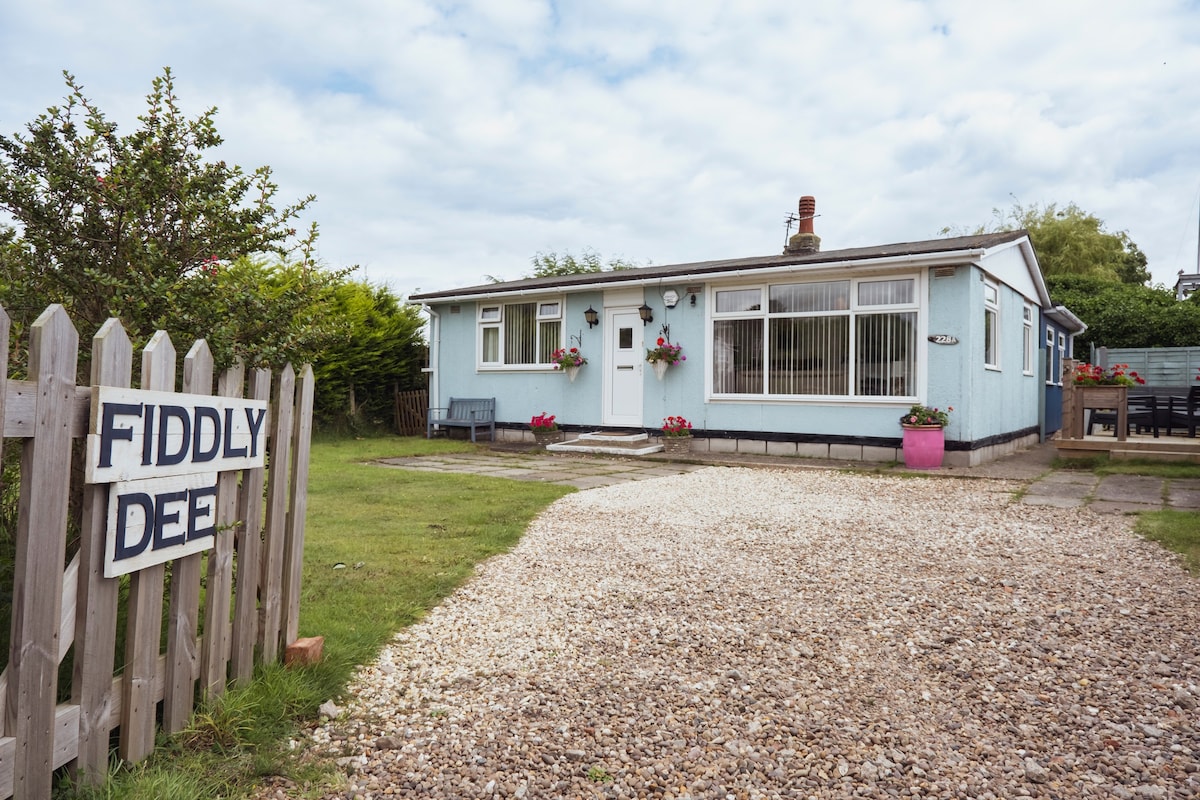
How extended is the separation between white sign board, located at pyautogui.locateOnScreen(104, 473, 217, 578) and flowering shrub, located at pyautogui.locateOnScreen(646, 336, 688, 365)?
9.25 meters

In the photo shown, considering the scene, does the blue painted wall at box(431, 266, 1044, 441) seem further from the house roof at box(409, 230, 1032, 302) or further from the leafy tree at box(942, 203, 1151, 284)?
the leafy tree at box(942, 203, 1151, 284)

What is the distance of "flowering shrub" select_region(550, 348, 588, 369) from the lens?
1199cm

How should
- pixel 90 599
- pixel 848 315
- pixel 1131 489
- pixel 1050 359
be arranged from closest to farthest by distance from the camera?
pixel 90 599, pixel 1131 489, pixel 848 315, pixel 1050 359

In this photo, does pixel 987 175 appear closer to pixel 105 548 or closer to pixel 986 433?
pixel 986 433

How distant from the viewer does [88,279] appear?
231cm

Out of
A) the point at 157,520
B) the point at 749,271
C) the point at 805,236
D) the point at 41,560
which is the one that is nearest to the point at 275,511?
the point at 157,520

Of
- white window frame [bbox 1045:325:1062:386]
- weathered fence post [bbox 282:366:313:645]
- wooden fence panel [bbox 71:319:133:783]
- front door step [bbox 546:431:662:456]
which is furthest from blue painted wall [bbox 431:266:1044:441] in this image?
wooden fence panel [bbox 71:319:133:783]

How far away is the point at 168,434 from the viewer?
6.10ft

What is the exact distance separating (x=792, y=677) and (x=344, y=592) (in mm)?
2122

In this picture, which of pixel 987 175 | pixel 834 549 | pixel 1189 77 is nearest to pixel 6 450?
pixel 834 549

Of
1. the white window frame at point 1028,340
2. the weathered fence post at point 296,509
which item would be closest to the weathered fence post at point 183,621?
the weathered fence post at point 296,509

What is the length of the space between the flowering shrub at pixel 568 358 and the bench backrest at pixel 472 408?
5.79ft

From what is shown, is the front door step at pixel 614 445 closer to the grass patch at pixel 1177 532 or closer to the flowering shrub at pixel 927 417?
the flowering shrub at pixel 927 417

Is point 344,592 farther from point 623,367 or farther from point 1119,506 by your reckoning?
point 623,367
